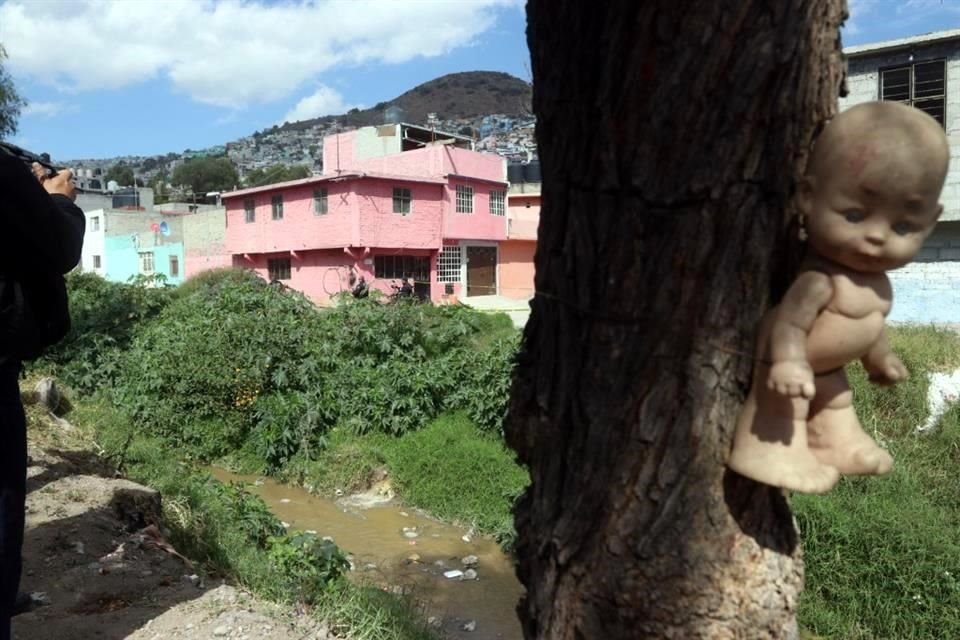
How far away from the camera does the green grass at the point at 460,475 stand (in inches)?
307

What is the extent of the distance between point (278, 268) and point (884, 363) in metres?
23.3

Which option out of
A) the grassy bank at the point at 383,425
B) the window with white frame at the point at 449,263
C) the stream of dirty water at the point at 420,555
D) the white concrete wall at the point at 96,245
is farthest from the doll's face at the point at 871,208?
the white concrete wall at the point at 96,245

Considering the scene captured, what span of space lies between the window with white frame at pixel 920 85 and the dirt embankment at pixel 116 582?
11742 millimetres

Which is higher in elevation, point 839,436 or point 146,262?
point 839,436

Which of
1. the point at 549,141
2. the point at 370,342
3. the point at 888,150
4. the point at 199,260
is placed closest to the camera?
the point at 888,150

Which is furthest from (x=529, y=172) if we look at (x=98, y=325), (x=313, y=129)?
(x=313, y=129)

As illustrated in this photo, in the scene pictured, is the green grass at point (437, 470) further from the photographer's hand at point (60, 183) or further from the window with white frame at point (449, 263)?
the window with white frame at point (449, 263)

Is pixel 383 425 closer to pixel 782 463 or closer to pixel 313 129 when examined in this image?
pixel 782 463

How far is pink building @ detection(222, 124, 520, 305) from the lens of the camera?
20438 mm

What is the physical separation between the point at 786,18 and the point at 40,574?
426 cm

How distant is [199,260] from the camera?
26453mm

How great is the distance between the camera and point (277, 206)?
74.0 feet

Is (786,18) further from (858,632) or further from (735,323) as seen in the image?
(858,632)

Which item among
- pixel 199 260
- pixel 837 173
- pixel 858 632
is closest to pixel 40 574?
pixel 837 173
